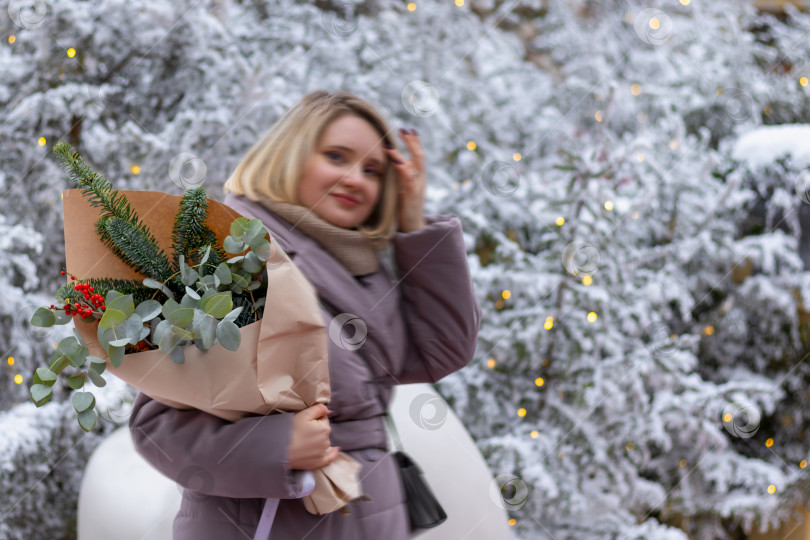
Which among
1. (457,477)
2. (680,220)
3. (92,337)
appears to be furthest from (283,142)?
(680,220)

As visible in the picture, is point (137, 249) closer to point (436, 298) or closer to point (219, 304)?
point (219, 304)

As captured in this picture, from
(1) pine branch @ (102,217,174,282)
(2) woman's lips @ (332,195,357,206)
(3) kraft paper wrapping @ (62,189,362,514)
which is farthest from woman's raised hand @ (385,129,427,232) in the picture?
(1) pine branch @ (102,217,174,282)

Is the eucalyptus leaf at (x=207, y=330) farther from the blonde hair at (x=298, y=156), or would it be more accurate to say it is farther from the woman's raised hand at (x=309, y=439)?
the blonde hair at (x=298, y=156)

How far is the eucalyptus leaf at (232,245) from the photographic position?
1.10m

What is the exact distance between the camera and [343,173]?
1.40 meters

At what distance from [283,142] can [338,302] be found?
334 millimetres

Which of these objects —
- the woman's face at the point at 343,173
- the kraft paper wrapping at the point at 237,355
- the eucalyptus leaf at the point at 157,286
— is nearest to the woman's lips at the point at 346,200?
the woman's face at the point at 343,173

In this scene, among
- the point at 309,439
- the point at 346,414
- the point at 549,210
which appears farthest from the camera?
the point at 549,210

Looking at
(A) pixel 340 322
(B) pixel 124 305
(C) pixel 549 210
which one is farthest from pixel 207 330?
(C) pixel 549 210

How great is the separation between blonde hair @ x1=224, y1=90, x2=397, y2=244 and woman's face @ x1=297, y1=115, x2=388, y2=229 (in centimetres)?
1

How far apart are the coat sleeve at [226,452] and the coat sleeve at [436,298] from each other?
43 centimetres

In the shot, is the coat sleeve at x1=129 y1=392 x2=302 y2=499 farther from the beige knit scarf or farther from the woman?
the beige knit scarf

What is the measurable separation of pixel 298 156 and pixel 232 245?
35cm

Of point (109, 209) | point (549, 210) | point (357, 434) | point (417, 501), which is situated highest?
point (109, 209)
